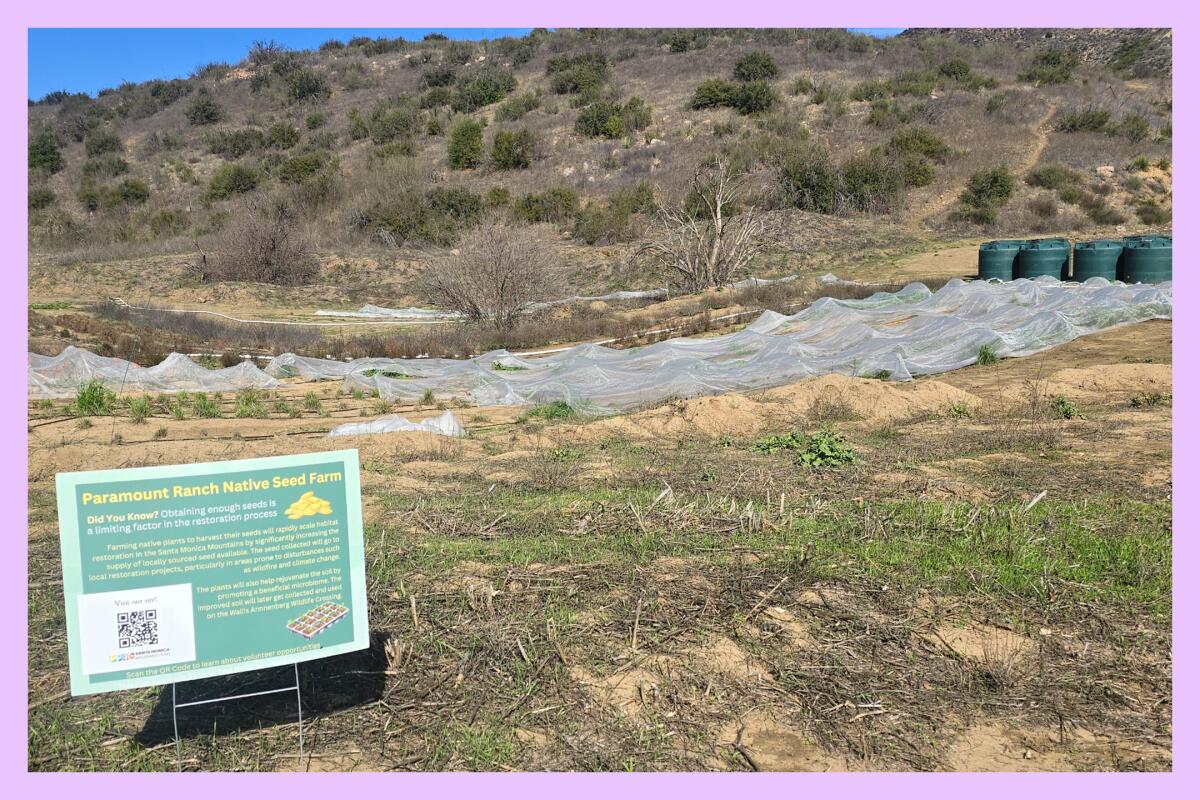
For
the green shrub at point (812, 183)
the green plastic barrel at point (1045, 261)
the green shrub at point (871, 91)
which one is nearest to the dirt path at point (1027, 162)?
the green shrub at point (812, 183)

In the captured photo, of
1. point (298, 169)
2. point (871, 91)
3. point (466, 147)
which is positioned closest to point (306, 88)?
point (298, 169)

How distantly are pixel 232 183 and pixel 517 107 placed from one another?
15.2 m

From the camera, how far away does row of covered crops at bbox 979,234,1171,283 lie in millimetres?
19656

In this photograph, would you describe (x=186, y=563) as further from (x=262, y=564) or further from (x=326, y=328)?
(x=326, y=328)

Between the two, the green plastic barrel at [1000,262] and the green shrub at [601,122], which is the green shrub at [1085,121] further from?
the green plastic barrel at [1000,262]

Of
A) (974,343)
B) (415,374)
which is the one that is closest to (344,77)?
(415,374)

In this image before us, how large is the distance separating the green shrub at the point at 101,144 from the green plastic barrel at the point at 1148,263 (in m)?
52.9

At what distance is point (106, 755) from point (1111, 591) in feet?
17.3

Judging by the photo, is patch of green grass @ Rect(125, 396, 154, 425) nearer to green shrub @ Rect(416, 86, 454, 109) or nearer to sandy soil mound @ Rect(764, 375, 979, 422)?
sandy soil mound @ Rect(764, 375, 979, 422)

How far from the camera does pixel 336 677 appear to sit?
4410mm

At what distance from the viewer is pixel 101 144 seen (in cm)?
5169

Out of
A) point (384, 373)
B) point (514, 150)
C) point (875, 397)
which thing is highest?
point (514, 150)

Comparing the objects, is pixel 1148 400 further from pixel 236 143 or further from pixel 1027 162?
pixel 236 143

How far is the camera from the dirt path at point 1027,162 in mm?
32938
